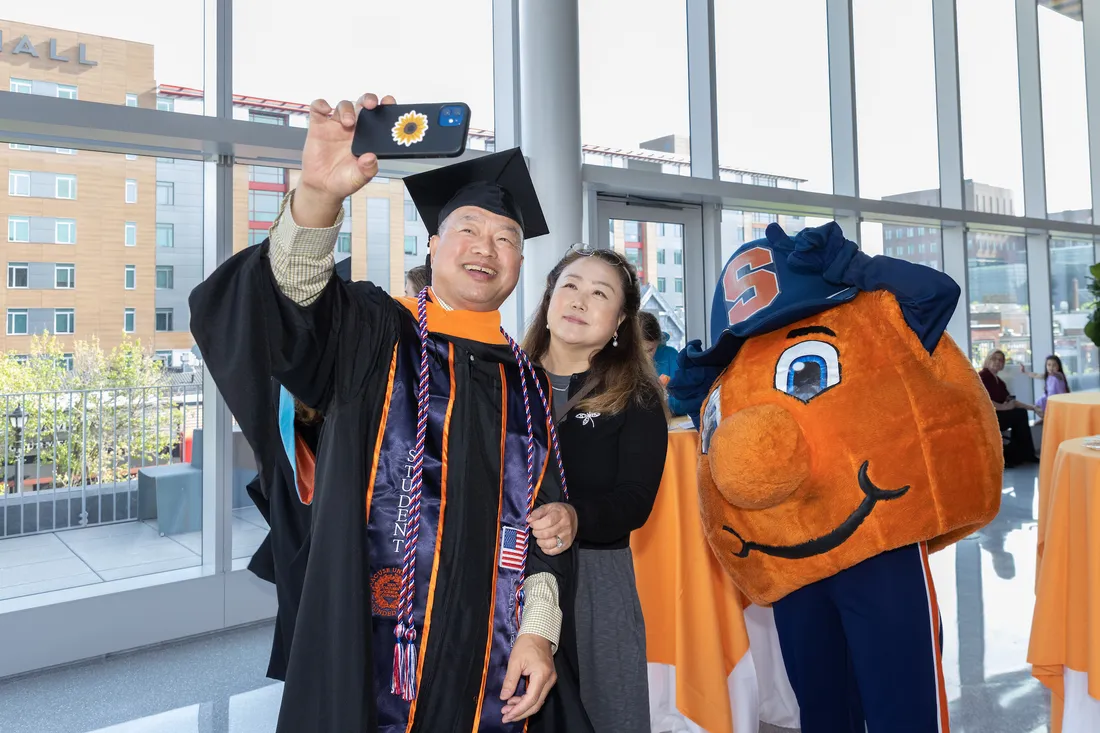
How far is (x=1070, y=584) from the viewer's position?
2121 millimetres

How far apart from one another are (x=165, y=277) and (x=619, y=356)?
2888 millimetres

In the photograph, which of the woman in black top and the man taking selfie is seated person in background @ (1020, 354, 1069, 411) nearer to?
the woman in black top

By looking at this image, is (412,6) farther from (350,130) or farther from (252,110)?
(350,130)

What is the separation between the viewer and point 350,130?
995 millimetres

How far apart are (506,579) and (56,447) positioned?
3274 millimetres

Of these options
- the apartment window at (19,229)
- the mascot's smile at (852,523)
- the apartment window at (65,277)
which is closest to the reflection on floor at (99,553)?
the apartment window at (65,277)

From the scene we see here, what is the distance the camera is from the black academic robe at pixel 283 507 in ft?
3.50

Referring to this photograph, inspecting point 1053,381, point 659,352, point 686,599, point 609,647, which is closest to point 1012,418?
point 1053,381

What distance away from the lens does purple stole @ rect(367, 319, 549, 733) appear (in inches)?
41.9

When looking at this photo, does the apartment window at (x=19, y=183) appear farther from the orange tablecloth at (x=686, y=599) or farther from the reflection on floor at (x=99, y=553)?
the orange tablecloth at (x=686, y=599)

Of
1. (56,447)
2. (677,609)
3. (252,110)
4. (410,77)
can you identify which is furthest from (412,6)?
(677,609)

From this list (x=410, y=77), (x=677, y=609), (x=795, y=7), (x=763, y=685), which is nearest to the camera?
(x=677, y=609)

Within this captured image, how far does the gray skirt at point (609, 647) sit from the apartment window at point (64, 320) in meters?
3.01

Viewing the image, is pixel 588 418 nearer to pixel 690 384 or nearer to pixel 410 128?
pixel 690 384
